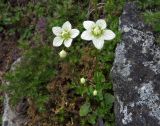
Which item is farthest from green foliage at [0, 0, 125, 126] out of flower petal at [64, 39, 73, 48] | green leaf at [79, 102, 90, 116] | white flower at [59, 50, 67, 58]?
flower petal at [64, 39, 73, 48]

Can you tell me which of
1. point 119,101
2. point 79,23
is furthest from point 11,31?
point 119,101

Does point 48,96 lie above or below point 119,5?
below

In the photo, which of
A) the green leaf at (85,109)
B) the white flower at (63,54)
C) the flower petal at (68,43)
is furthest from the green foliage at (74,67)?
the flower petal at (68,43)

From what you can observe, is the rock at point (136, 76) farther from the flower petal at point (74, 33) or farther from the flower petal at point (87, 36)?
the flower petal at point (74, 33)

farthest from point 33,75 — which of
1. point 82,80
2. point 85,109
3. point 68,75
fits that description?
point 85,109

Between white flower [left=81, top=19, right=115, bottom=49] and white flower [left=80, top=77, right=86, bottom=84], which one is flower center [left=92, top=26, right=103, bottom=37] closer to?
white flower [left=81, top=19, right=115, bottom=49]

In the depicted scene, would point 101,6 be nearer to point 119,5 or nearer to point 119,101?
point 119,5
